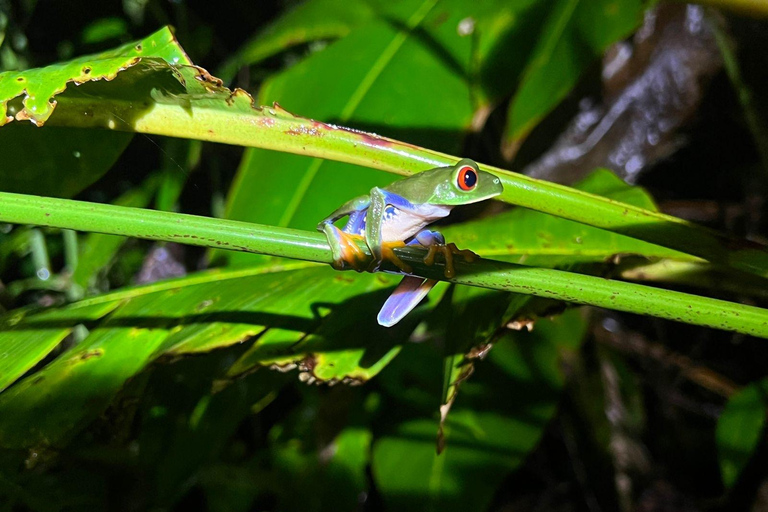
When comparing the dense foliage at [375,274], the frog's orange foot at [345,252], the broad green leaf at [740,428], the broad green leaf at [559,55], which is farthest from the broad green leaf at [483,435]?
the frog's orange foot at [345,252]

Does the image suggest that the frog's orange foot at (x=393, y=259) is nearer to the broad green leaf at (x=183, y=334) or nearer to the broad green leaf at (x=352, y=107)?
the broad green leaf at (x=183, y=334)

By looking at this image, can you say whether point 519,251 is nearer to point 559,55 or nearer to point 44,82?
point 559,55

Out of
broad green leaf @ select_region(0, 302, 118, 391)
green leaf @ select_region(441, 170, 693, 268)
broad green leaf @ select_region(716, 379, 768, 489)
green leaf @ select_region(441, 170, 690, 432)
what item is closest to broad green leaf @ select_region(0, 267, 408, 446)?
broad green leaf @ select_region(0, 302, 118, 391)

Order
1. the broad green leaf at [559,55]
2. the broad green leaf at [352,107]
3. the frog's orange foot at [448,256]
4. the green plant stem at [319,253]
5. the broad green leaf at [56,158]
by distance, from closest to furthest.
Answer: the green plant stem at [319,253], the frog's orange foot at [448,256], the broad green leaf at [56,158], the broad green leaf at [352,107], the broad green leaf at [559,55]

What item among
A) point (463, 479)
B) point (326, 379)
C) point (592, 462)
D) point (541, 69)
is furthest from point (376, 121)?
point (592, 462)

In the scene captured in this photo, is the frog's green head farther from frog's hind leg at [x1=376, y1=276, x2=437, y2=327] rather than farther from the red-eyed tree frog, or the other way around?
frog's hind leg at [x1=376, y1=276, x2=437, y2=327]

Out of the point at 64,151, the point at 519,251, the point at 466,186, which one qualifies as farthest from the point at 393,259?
the point at 64,151
